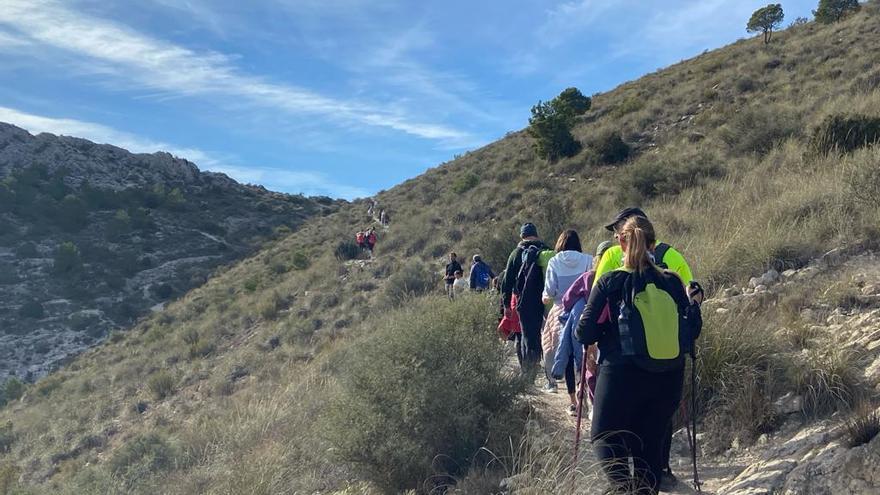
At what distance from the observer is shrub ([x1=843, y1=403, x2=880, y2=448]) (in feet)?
11.0

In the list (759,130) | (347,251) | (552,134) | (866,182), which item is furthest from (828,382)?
(347,251)

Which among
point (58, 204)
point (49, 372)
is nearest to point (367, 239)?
point (49, 372)

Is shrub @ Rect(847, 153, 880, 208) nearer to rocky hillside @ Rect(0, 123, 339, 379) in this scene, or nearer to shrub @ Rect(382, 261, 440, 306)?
shrub @ Rect(382, 261, 440, 306)

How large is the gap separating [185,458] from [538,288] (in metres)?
3.89

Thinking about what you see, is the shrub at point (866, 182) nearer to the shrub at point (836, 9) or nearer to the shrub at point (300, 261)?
the shrub at point (300, 261)

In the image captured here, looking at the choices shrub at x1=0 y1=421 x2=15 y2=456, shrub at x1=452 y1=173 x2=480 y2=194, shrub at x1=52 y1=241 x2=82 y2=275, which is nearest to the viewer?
shrub at x1=0 y1=421 x2=15 y2=456

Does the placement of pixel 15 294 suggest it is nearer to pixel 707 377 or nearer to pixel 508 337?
pixel 508 337

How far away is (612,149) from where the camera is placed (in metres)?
20.4

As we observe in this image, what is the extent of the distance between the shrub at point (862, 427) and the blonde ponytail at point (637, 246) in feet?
4.62

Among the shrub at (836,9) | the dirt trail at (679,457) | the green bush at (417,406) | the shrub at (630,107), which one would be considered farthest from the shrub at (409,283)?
the shrub at (836,9)

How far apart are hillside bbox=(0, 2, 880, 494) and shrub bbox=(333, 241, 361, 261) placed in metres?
1.58

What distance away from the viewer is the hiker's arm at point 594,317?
3.41 meters

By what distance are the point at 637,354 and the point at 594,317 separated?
11.9 inches

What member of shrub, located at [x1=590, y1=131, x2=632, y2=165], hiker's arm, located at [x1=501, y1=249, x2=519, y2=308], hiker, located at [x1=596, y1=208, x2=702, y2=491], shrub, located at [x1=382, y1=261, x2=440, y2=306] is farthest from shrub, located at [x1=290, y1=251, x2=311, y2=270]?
hiker, located at [x1=596, y1=208, x2=702, y2=491]
